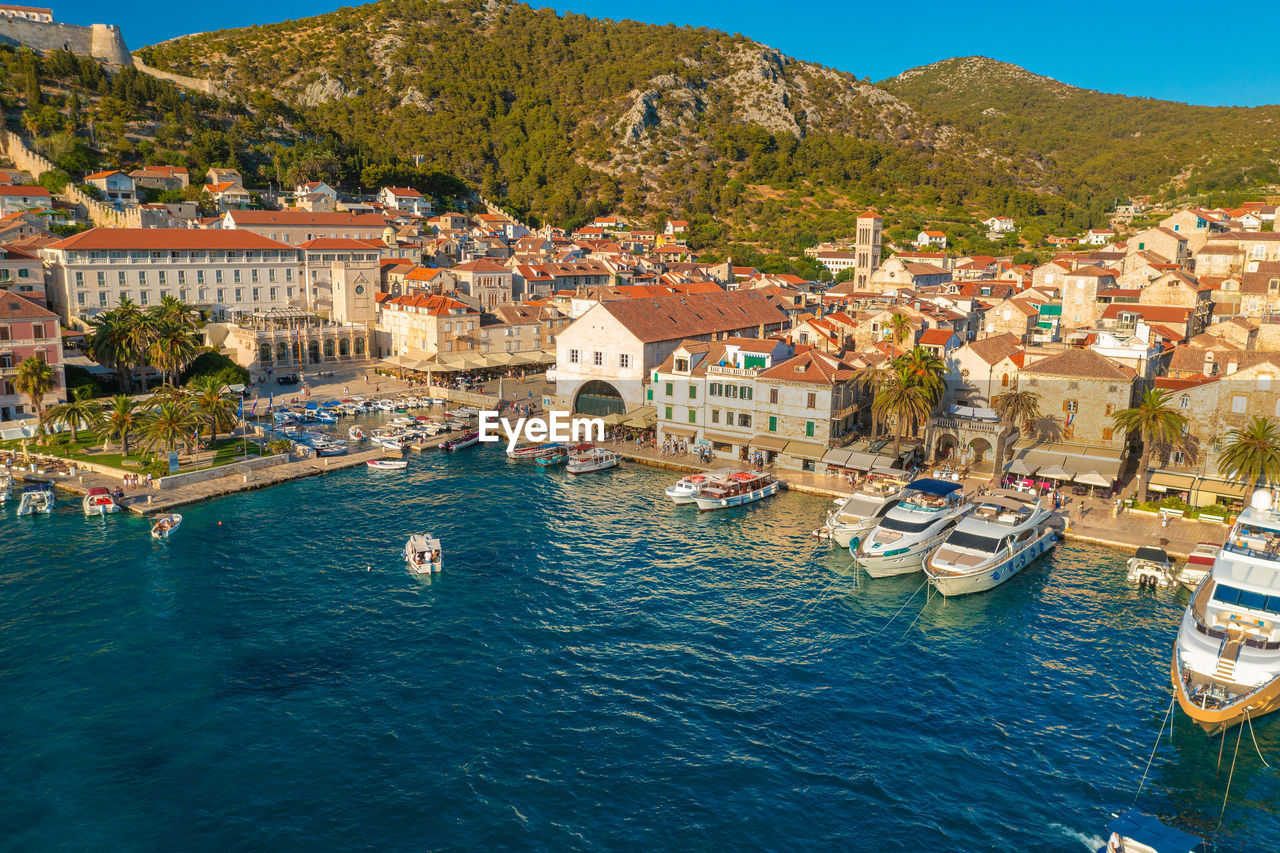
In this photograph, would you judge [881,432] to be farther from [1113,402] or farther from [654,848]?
[654,848]

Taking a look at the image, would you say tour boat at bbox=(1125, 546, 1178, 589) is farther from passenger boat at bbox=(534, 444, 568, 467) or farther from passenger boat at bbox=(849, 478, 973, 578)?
passenger boat at bbox=(534, 444, 568, 467)

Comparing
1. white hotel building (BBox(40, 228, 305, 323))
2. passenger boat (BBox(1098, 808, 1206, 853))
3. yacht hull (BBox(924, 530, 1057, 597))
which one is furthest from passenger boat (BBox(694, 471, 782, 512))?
white hotel building (BBox(40, 228, 305, 323))

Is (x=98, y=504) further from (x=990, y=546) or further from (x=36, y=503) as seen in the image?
(x=990, y=546)

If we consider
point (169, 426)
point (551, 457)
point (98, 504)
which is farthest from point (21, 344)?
point (551, 457)

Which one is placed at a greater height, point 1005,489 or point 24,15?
point 24,15

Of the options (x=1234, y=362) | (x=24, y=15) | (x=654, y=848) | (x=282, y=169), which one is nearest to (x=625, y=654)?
(x=654, y=848)

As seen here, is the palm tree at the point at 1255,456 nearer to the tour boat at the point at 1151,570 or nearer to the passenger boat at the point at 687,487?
the tour boat at the point at 1151,570

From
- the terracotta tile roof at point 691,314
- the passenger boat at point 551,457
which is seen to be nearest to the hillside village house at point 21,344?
the passenger boat at point 551,457
